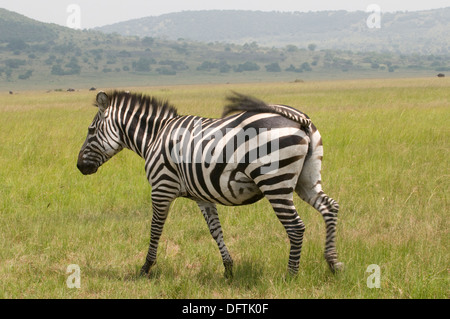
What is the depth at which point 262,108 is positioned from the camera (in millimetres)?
4902

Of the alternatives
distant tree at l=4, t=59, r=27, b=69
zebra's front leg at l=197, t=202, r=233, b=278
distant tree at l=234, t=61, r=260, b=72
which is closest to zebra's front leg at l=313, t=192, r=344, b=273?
zebra's front leg at l=197, t=202, r=233, b=278

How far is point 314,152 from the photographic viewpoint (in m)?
4.96

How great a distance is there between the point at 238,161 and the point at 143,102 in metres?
1.68

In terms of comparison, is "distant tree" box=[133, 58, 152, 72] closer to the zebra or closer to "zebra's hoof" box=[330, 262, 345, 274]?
the zebra

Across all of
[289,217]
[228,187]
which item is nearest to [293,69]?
[228,187]

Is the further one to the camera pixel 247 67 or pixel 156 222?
pixel 247 67

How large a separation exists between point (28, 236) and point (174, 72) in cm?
12972

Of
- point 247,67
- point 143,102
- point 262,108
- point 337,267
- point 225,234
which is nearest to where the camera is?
point 262,108

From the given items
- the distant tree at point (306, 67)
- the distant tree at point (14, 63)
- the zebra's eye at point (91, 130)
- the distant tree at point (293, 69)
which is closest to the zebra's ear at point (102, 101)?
the zebra's eye at point (91, 130)

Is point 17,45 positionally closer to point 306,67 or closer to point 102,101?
point 306,67

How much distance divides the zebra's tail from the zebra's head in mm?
1499

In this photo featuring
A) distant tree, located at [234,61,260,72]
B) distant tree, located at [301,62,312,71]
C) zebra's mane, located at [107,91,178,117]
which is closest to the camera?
zebra's mane, located at [107,91,178,117]

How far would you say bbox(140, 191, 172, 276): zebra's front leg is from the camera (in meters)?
5.41
